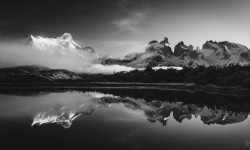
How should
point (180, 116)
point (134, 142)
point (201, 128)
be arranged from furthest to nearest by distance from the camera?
1. point (180, 116)
2. point (201, 128)
3. point (134, 142)

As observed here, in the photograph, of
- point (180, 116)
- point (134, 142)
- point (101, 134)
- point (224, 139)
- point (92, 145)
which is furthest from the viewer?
point (180, 116)

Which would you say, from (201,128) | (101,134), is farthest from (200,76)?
(101,134)

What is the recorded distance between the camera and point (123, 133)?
105 feet

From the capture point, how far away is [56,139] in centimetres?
2772

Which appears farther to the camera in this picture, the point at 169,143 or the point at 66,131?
the point at 66,131

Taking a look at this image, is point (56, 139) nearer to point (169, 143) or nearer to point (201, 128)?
point (169, 143)

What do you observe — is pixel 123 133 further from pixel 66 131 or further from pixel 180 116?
pixel 180 116

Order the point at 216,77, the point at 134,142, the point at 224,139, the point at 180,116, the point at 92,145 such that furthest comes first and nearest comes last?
1. the point at 216,77
2. the point at 180,116
3. the point at 224,139
4. the point at 134,142
5. the point at 92,145

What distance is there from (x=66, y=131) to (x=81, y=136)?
11.5 ft

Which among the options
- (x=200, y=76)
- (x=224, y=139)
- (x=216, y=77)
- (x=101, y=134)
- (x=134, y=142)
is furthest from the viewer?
(x=200, y=76)

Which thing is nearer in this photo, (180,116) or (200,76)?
(180,116)

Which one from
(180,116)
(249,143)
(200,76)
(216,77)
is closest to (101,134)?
(249,143)

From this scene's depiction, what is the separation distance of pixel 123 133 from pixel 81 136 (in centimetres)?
534

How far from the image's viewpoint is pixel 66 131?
1267 inches
